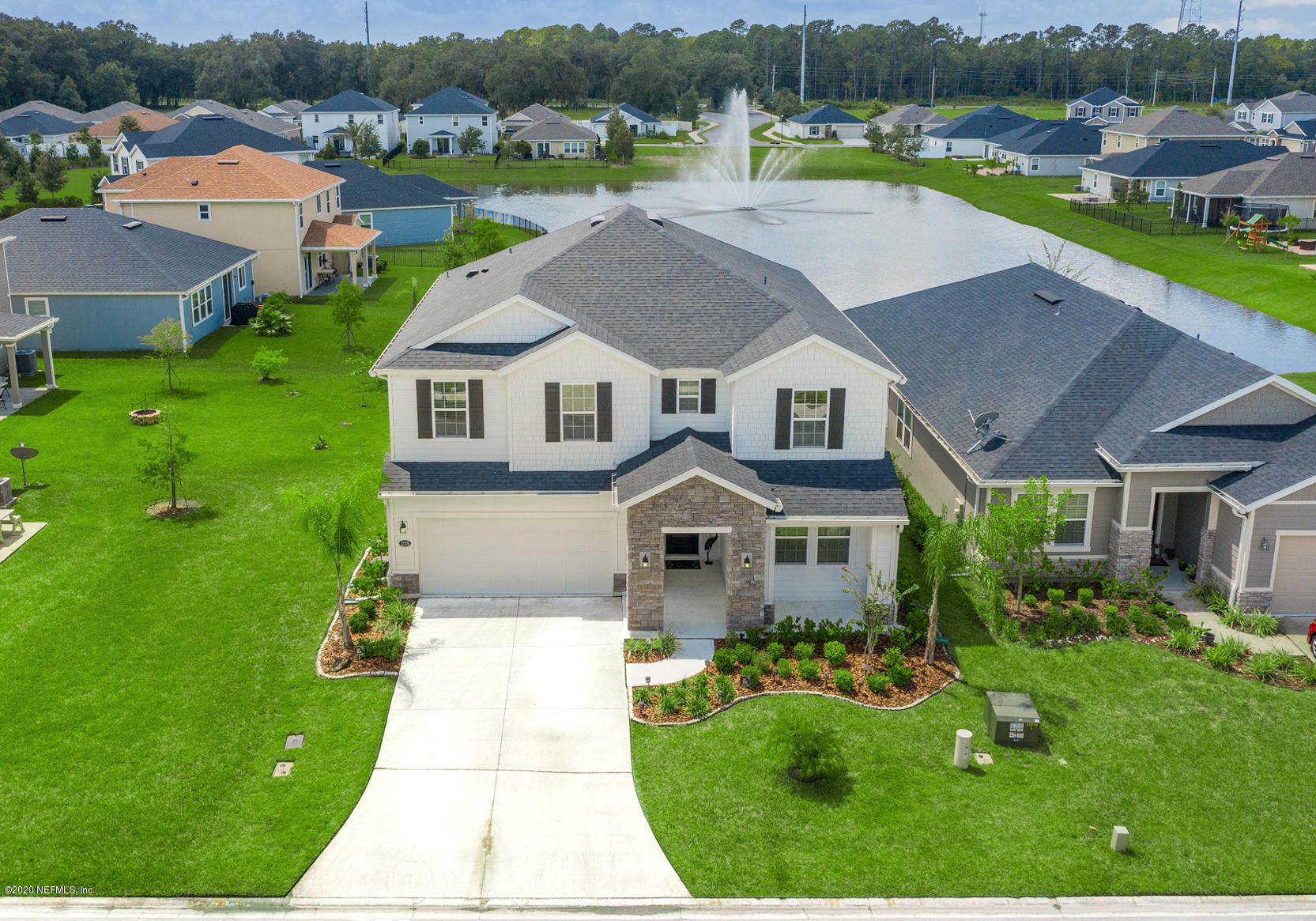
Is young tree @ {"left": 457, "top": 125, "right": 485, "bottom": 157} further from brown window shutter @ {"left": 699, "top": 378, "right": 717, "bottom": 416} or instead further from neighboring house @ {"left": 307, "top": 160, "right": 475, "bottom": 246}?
brown window shutter @ {"left": 699, "top": 378, "right": 717, "bottom": 416}

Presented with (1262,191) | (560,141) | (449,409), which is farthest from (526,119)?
(449,409)

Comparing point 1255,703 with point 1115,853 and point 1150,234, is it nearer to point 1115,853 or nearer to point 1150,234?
point 1115,853

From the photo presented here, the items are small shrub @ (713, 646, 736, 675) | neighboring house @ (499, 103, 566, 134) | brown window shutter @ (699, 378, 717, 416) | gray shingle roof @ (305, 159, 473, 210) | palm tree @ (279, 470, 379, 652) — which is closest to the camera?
palm tree @ (279, 470, 379, 652)

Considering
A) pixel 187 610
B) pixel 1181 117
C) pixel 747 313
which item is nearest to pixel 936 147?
pixel 1181 117

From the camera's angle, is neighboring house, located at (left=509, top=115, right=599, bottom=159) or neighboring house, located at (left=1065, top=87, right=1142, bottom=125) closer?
neighboring house, located at (left=509, top=115, right=599, bottom=159)

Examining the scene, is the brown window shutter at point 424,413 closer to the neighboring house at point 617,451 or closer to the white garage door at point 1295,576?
the neighboring house at point 617,451

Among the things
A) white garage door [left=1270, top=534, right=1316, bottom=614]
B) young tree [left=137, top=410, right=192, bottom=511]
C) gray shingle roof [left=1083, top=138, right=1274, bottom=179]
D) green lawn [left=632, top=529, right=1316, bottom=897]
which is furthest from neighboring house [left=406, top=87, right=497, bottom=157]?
green lawn [left=632, top=529, right=1316, bottom=897]
